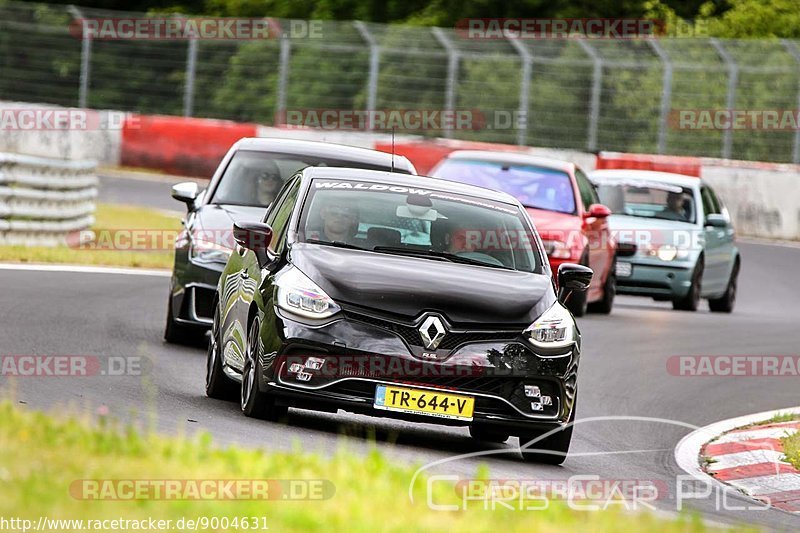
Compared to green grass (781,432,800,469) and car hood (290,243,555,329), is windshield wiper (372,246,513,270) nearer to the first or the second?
car hood (290,243,555,329)

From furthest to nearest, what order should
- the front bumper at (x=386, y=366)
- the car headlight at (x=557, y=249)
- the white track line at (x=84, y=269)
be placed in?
1. the white track line at (x=84, y=269)
2. the car headlight at (x=557, y=249)
3. the front bumper at (x=386, y=366)

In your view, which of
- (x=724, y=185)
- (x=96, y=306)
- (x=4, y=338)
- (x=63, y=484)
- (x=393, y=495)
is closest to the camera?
(x=63, y=484)

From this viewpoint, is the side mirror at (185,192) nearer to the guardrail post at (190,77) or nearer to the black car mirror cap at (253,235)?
the black car mirror cap at (253,235)

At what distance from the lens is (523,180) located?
18672 millimetres

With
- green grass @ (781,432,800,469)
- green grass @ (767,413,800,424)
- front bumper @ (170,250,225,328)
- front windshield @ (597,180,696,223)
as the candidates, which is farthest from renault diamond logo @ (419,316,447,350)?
front windshield @ (597,180,696,223)

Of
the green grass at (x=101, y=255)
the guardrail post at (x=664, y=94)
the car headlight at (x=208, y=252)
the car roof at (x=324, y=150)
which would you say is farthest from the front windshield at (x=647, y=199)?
the guardrail post at (x=664, y=94)

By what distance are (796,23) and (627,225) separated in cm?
2278

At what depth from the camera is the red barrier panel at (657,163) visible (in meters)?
29.9

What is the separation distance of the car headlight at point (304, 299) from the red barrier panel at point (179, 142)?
2290cm

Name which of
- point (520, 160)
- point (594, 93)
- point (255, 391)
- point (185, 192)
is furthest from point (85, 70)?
point (255, 391)

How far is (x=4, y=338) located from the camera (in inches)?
489

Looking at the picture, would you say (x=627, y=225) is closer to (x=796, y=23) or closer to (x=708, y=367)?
(x=708, y=367)

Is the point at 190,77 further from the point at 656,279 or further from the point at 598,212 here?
the point at 598,212

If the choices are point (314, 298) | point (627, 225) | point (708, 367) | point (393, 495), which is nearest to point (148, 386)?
point (314, 298)
